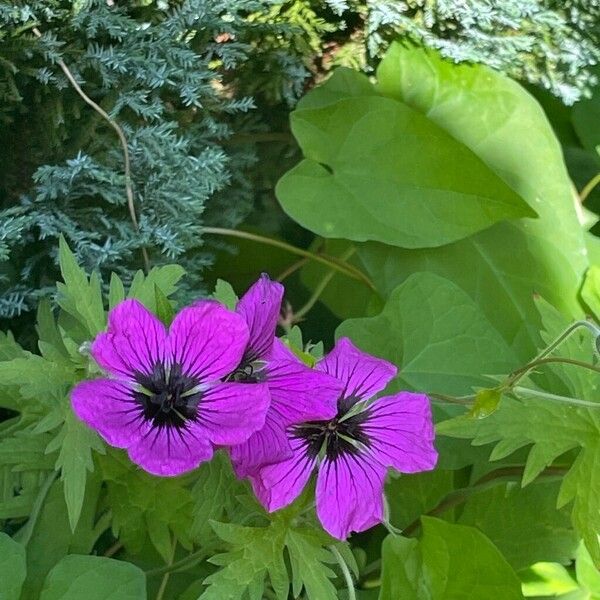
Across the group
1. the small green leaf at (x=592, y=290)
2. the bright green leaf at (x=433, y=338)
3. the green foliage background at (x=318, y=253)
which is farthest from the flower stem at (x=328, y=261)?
the small green leaf at (x=592, y=290)

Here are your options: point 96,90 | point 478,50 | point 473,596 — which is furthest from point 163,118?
point 473,596

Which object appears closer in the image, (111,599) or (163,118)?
(111,599)

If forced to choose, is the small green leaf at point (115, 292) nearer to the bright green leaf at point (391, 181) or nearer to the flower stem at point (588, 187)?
the bright green leaf at point (391, 181)

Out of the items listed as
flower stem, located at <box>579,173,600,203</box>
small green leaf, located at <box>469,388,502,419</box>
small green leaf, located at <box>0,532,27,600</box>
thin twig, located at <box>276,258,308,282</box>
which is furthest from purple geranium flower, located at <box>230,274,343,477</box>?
flower stem, located at <box>579,173,600,203</box>

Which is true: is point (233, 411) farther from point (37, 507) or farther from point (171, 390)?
point (37, 507)

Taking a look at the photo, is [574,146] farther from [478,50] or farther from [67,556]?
[67,556]

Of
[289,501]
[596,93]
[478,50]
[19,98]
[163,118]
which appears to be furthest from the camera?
[596,93]

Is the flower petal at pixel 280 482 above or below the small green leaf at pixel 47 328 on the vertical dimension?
above
